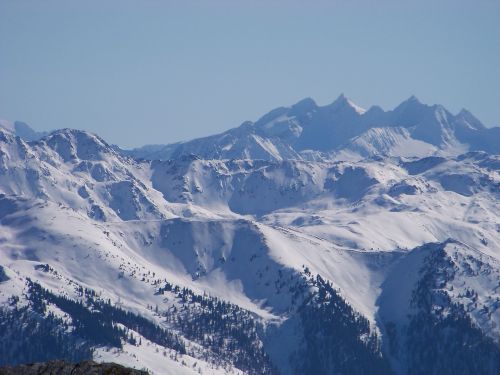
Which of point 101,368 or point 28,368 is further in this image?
point 28,368

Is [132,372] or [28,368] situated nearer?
[132,372]

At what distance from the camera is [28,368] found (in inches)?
5300

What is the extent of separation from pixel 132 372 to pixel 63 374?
10636 mm

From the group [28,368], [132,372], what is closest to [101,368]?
[132,372]

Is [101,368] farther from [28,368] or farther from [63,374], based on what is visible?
[28,368]

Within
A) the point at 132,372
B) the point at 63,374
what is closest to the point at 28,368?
the point at 63,374

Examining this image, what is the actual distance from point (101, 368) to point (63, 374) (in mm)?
6813

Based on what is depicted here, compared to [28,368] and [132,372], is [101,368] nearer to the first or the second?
[132,372]

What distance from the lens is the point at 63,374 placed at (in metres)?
128

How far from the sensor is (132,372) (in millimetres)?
122250

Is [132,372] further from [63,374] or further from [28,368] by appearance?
[28,368]

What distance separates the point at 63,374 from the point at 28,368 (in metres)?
8.34

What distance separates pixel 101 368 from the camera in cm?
12388
